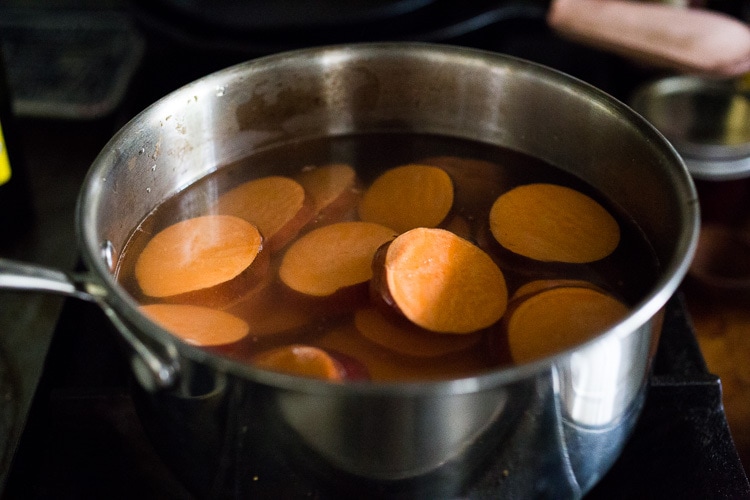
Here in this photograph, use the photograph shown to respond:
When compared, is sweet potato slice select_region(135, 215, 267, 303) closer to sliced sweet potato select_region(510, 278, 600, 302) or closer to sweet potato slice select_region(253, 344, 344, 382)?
sweet potato slice select_region(253, 344, 344, 382)

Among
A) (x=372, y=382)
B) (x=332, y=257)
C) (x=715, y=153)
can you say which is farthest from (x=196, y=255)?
(x=715, y=153)

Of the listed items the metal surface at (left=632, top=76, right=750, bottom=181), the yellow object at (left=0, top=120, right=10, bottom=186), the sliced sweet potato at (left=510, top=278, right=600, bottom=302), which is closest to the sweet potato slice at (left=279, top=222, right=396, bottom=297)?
the sliced sweet potato at (left=510, top=278, right=600, bottom=302)

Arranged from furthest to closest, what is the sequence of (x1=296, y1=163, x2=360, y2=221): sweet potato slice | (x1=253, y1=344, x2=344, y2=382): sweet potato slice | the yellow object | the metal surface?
the metal surface → the yellow object → (x1=296, y1=163, x2=360, y2=221): sweet potato slice → (x1=253, y1=344, x2=344, y2=382): sweet potato slice

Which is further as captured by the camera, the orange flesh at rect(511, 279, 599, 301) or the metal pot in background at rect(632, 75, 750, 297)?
the metal pot in background at rect(632, 75, 750, 297)

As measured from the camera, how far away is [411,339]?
570 mm

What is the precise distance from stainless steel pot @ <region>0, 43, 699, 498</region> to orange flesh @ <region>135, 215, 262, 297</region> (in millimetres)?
35

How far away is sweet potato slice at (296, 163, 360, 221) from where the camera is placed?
0.73 meters

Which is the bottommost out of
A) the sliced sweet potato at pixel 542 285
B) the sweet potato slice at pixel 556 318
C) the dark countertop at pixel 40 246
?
the dark countertop at pixel 40 246

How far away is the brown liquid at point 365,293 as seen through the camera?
0.56 m

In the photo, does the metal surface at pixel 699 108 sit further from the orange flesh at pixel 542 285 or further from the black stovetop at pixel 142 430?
the orange flesh at pixel 542 285

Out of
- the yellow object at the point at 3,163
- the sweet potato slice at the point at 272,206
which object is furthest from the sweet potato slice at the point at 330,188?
the yellow object at the point at 3,163

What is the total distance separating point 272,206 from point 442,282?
0.68 feet

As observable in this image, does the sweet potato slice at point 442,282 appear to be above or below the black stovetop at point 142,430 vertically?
above

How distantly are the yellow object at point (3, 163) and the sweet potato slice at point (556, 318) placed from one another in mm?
601
